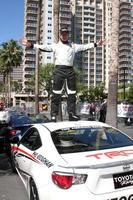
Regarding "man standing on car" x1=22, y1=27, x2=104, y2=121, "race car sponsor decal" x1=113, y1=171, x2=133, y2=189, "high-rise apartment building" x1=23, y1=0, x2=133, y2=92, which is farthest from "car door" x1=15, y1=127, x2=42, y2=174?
"high-rise apartment building" x1=23, y1=0, x2=133, y2=92

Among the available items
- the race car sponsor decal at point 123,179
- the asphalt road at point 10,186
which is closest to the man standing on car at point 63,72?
the asphalt road at point 10,186

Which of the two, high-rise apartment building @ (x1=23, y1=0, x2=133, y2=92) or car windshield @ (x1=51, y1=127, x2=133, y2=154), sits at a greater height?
high-rise apartment building @ (x1=23, y1=0, x2=133, y2=92)

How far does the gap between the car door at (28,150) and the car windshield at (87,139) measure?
350mm

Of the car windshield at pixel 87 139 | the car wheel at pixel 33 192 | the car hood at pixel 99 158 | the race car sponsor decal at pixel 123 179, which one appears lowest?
the car wheel at pixel 33 192

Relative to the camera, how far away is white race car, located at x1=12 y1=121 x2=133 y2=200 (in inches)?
188

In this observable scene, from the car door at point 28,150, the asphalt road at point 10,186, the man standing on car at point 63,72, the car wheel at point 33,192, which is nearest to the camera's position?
the car wheel at point 33,192

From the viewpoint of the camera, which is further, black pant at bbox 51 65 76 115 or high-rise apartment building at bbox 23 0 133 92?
high-rise apartment building at bbox 23 0 133 92

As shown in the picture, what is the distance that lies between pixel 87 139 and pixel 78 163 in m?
1.11

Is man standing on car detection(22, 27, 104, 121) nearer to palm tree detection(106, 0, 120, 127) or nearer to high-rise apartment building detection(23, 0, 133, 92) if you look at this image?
palm tree detection(106, 0, 120, 127)

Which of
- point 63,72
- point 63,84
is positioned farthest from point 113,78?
point 63,72

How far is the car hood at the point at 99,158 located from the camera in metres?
4.86

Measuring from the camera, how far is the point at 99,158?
16.5ft

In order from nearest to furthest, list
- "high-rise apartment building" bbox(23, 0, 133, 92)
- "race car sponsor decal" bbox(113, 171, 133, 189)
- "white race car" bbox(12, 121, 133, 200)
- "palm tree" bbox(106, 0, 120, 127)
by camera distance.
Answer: "white race car" bbox(12, 121, 133, 200) → "race car sponsor decal" bbox(113, 171, 133, 189) → "palm tree" bbox(106, 0, 120, 127) → "high-rise apartment building" bbox(23, 0, 133, 92)

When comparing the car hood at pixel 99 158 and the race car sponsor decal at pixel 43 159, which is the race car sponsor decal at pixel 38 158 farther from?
the car hood at pixel 99 158
